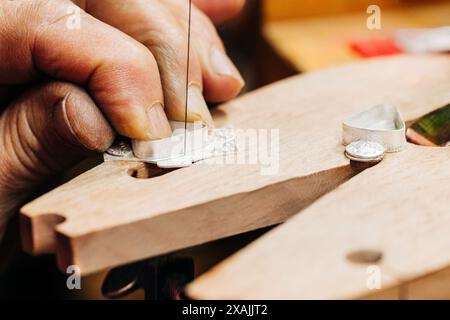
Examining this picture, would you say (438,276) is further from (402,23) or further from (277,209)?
(402,23)

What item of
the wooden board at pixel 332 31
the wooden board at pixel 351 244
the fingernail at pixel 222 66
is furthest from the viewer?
the wooden board at pixel 332 31

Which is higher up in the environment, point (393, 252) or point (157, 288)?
point (393, 252)

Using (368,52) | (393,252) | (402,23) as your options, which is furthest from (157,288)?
(402,23)

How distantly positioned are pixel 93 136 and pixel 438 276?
1.33 feet

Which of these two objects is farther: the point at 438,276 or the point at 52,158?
the point at 52,158

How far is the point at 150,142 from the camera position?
2.55 feet

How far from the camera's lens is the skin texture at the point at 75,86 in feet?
Answer: 2.56

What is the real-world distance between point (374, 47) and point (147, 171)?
830mm

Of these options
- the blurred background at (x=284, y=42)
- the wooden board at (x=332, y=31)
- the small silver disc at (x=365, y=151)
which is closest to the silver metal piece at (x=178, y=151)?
the small silver disc at (x=365, y=151)

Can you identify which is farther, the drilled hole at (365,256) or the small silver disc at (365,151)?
the small silver disc at (365,151)

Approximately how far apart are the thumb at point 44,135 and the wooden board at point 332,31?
0.73 meters

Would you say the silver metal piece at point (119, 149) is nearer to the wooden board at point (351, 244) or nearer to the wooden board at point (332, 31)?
the wooden board at point (351, 244)

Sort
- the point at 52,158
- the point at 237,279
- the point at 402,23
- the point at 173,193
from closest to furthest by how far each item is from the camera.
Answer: the point at 237,279 < the point at 173,193 < the point at 52,158 < the point at 402,23

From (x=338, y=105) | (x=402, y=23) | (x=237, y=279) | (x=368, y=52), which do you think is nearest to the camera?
(x=237, y=279)
